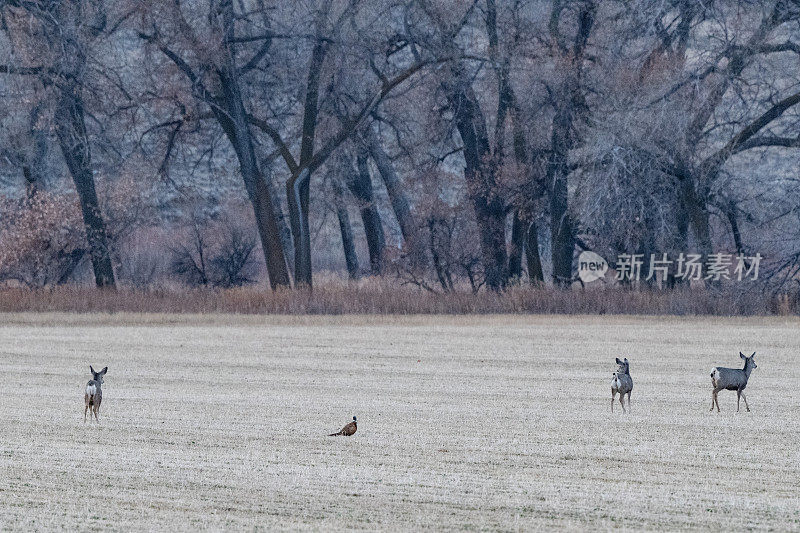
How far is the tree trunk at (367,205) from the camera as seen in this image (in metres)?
39.4

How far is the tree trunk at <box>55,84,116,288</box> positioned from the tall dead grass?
2.31 m

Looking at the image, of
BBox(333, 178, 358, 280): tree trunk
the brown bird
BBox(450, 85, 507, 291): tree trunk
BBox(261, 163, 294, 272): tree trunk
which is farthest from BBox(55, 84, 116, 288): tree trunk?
the brown bird

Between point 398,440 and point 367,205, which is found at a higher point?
point 367,205

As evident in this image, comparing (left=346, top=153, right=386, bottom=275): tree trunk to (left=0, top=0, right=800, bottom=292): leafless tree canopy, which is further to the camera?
(left=346, top=153, right=386, bottom=275): tree trunk

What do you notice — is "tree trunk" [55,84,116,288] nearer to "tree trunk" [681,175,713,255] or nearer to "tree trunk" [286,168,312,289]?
"tree trunk" [286,168,312,289]

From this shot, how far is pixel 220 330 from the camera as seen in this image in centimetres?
2723

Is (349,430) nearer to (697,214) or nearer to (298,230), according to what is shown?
(697,214)

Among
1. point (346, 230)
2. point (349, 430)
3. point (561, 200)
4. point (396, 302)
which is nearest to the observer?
point (349, 430)

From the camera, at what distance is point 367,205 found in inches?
1578

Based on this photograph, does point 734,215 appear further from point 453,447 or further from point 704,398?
point 453,447

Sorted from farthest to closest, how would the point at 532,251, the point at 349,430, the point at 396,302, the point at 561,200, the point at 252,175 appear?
the point at 532,251 < the point at 252,175 < the point at 561,200 < the point at 396,302 < the point at 349,430

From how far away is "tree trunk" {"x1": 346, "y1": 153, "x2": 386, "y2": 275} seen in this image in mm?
39438

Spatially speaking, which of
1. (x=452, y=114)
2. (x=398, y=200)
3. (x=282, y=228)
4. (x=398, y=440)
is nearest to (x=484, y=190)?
(x=452, y=114)

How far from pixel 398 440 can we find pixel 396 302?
18.6 metres
